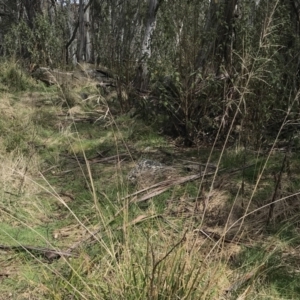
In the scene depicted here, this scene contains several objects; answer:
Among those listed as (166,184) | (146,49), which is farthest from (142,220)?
(146,49)

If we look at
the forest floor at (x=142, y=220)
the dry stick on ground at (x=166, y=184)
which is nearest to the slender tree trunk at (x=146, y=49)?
the forest floor at (x=142, y=220)

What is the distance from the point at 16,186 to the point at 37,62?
6.86m

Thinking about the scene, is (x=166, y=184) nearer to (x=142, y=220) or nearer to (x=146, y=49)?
(x=142, y=220)

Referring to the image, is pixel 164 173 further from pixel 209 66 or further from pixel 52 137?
pixel 52 137

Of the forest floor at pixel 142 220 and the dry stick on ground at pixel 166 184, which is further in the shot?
the dry stick on ground at pixel 166 184

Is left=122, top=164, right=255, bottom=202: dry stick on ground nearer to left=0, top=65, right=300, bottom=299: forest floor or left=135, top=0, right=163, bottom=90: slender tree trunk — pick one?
left=0, top=65, right=300, bottom=299: forest floor

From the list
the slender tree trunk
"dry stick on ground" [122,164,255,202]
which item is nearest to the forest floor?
"dry stick on ground" [122,164,255,202]

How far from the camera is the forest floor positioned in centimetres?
217

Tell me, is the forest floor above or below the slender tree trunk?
below

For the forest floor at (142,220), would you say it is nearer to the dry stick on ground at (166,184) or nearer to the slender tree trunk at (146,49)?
the dry stick on ground at (166,184)

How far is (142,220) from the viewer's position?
2955 mm

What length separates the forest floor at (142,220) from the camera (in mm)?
2172

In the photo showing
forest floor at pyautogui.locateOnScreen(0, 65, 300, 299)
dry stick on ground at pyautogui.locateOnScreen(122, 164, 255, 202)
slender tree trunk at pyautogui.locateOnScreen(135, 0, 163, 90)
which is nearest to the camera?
forest floor at pyautogui.locateOnScreen(0, 65, 300, 299)

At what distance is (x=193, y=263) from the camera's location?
2.21m
